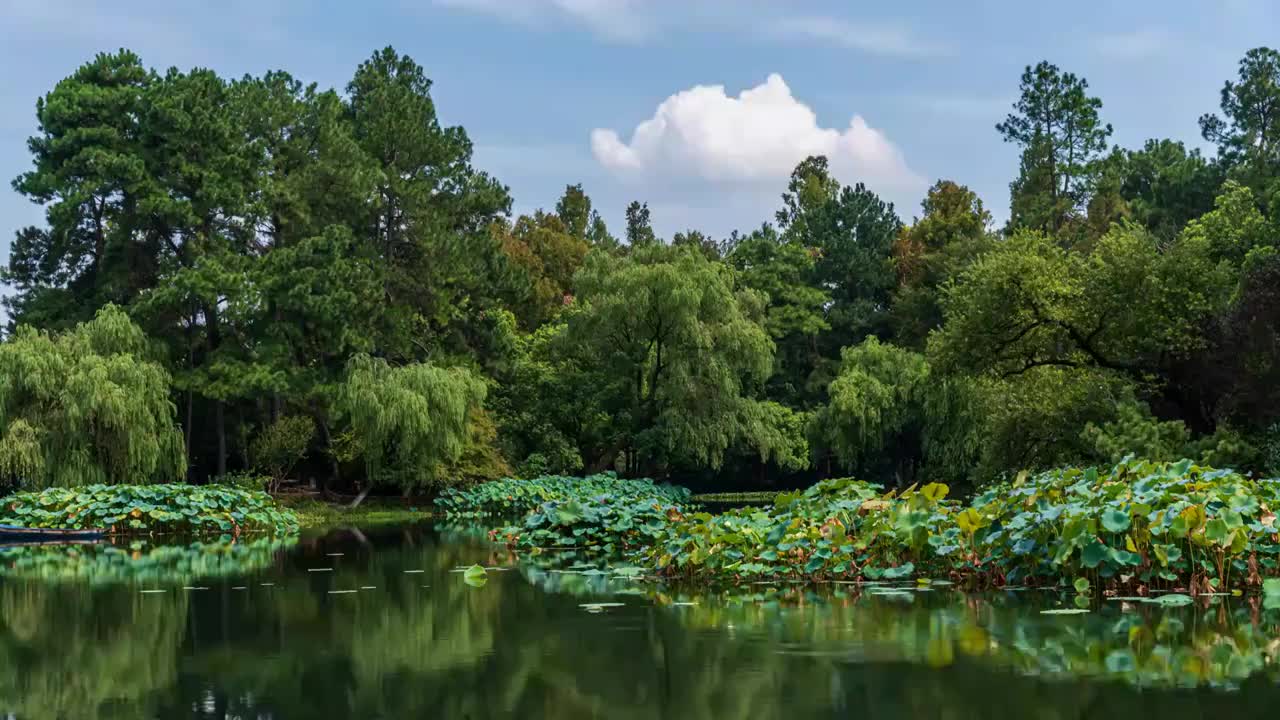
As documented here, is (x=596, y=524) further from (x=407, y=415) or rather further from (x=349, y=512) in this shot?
(x=349, y=512)

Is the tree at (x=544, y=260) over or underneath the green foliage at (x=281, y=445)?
over

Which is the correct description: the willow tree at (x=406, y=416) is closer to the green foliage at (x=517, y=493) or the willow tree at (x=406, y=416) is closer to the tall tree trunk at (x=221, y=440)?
the green foliage at (x=517, y=493)

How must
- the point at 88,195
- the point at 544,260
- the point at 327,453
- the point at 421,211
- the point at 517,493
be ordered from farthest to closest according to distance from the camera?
the point at 544,260, the point at 421,211, the point at 327,453, the point at 517,493, the point at 88,195

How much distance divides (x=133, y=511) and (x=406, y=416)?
7.51 metres

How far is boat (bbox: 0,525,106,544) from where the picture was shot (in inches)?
744

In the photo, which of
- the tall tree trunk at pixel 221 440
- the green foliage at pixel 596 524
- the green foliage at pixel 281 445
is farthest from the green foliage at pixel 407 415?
the green foliage at pixel 596 524

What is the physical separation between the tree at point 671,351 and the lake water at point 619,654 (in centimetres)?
1966

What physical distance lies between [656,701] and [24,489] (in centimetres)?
1993

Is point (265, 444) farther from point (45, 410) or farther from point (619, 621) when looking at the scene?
point (619, 621)

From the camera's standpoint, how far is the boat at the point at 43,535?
18.9 meters

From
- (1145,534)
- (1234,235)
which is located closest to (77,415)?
(1145,534)

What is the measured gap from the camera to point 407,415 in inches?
1041

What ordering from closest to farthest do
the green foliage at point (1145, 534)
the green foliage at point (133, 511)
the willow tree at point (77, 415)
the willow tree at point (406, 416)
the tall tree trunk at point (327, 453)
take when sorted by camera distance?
the green foliage at point (1145, 534) < the green foliage at point (133, 511) < the willow tree at point (77, 415) < the willow tree at point (406, 416) < the tall tree trunk at point (327, 453)

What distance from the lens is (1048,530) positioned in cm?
928
